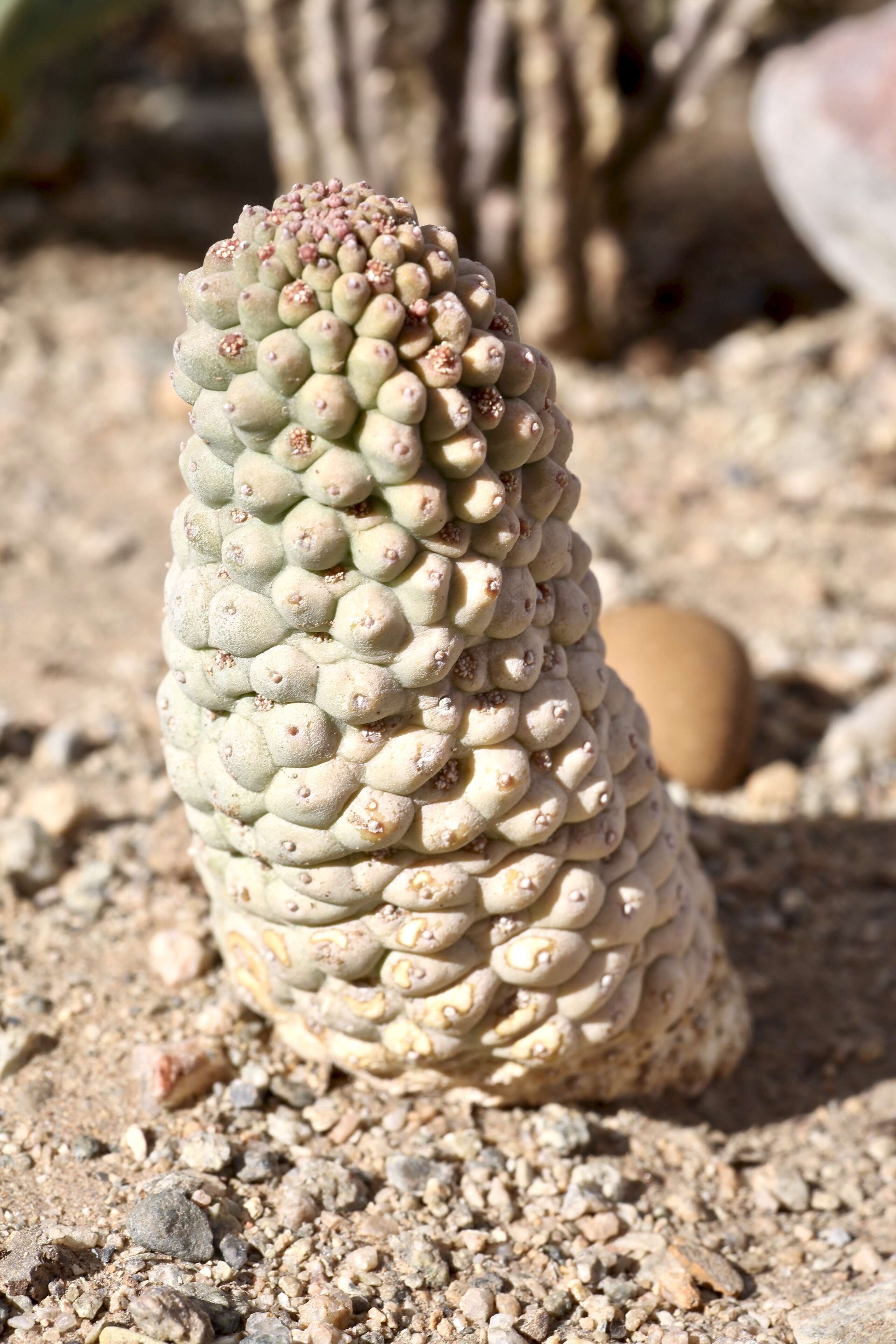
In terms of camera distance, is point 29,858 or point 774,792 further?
→ point 774,792

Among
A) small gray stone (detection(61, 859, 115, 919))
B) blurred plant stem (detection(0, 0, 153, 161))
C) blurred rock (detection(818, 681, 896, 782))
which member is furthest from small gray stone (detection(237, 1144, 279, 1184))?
blurred plant stem (detection(0, 0, 153, 161))

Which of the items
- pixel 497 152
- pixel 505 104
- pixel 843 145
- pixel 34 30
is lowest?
pixel 843 145

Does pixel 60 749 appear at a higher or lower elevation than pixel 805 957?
higher

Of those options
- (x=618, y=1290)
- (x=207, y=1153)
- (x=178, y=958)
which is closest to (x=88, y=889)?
(x=178, y=958)

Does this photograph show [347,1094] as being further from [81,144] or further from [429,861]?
[81,144]

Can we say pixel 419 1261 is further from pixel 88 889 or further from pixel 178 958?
pixel 88 889
